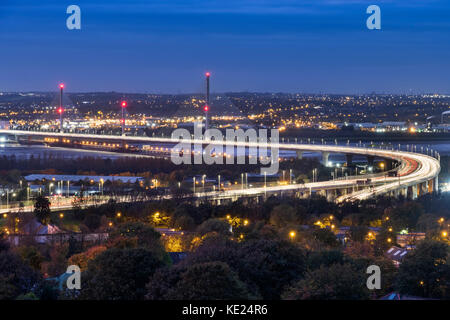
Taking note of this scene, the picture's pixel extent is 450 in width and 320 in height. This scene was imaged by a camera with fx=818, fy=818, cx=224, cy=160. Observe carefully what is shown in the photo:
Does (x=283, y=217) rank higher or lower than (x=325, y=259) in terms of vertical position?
lower

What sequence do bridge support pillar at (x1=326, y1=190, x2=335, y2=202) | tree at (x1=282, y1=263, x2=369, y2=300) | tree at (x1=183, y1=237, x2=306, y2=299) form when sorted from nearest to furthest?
tree at (x1=282, y1=263, x2=369, y2=300) → tree at (x1=183, y1=237, x2=306, y2=299) → bridge support pillar at (x1=326, y1=190, x2=335, y2=202)

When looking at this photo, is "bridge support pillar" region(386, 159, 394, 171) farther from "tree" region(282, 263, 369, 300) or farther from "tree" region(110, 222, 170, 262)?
"tree" region(282, 263, 369, 300)

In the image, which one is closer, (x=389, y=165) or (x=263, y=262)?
(x=263, y=262)

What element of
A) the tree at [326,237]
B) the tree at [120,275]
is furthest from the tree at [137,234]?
the tree at [120,275]

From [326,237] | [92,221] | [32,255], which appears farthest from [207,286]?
[92,221]

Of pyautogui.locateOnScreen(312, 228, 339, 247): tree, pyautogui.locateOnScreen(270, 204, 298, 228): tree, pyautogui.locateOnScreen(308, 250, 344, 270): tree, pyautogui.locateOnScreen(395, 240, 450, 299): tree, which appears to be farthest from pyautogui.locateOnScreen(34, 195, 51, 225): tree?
pyautogui.locateOnScreen(395, 240, 450, 299): tree

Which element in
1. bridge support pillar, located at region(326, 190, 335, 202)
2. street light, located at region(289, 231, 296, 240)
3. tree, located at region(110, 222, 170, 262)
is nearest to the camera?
tree, located at region(110, 222, 170, 262)

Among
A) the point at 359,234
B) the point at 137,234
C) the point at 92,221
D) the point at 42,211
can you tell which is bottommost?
the point at 92,221

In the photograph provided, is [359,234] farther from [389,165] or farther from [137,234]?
[389,165]
